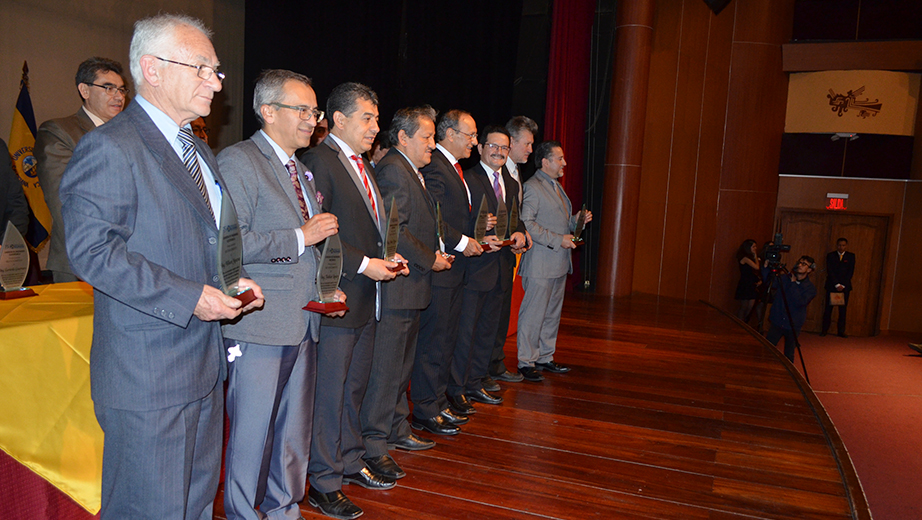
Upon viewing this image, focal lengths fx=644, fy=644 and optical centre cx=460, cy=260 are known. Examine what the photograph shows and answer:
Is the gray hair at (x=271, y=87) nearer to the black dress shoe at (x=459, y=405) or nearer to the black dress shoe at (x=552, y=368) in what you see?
the black dress shoe at (x=459, y=405)

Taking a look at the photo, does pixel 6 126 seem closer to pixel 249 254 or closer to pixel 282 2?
pixel 282 2

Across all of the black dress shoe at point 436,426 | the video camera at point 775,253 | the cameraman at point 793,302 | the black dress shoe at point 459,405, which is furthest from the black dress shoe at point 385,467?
the cameraman at point 793,302

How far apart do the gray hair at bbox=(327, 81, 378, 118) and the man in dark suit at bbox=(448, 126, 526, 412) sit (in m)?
1.08

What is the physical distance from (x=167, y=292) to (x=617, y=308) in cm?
596

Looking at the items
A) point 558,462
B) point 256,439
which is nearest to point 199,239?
point 256,439

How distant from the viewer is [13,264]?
200 cm

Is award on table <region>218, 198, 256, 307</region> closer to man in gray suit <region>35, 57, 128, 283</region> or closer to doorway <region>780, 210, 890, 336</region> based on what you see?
man in gray suit <region>35, 57, 128, 283</region>

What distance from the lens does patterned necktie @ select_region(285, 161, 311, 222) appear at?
6.41ft

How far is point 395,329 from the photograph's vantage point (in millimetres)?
2590

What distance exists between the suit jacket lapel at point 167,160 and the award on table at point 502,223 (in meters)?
2.01

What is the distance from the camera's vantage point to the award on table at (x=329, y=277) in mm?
1776

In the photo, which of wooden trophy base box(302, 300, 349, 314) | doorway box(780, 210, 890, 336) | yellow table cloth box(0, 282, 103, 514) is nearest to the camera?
yellow table cloth box(0, 282, 103, 514)

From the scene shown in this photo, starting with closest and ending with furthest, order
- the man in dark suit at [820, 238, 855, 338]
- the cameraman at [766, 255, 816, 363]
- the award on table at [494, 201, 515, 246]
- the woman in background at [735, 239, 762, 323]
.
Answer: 1. the award on table at [494, 201, 515, 246]
2. the cameraman at [766, 255, 816, 363]
3. the woman in background at [735, 239, 762, 323]
4. the man in dark suit at [820, 238, 855, 338]

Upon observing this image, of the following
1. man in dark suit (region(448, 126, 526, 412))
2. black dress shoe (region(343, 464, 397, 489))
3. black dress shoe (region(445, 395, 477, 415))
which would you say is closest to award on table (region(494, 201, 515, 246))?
man in dark suit (region(448, 126, 526, 412))
